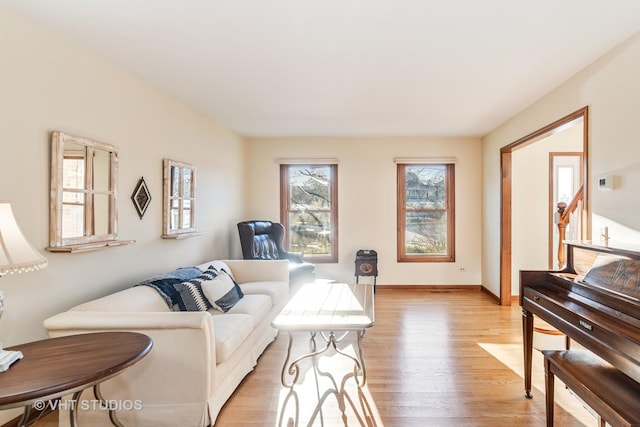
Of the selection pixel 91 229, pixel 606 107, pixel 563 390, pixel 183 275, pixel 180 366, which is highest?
pixel 606 107

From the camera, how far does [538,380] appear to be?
253 cm

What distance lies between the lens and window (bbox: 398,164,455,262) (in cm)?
554

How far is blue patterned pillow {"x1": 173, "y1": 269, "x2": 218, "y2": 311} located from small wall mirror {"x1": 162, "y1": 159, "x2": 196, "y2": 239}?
2.54 ft

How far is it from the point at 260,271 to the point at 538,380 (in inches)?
110

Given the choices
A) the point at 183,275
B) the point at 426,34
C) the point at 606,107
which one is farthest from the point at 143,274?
the point at 606,107

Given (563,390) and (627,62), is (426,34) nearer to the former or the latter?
(627,62)

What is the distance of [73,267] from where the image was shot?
2.31 meters

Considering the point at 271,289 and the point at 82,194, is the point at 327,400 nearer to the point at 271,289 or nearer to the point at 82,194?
the point at 271,289

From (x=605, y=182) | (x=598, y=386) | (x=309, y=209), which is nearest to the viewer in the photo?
(x=598, y=386)

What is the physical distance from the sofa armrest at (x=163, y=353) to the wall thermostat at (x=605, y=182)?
2.95 meters

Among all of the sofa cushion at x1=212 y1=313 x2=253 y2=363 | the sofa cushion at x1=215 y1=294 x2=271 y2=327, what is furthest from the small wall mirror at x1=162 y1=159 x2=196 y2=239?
the sofa cushion at x1=212 y1=313 x2=253 y2=363

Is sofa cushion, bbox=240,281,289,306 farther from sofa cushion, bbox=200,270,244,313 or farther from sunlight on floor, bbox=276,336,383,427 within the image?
sunlight on floor, bbox=276,336,383,427

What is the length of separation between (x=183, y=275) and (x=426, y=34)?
272 cm

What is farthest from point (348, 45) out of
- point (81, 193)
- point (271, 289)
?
point (271, 289)
